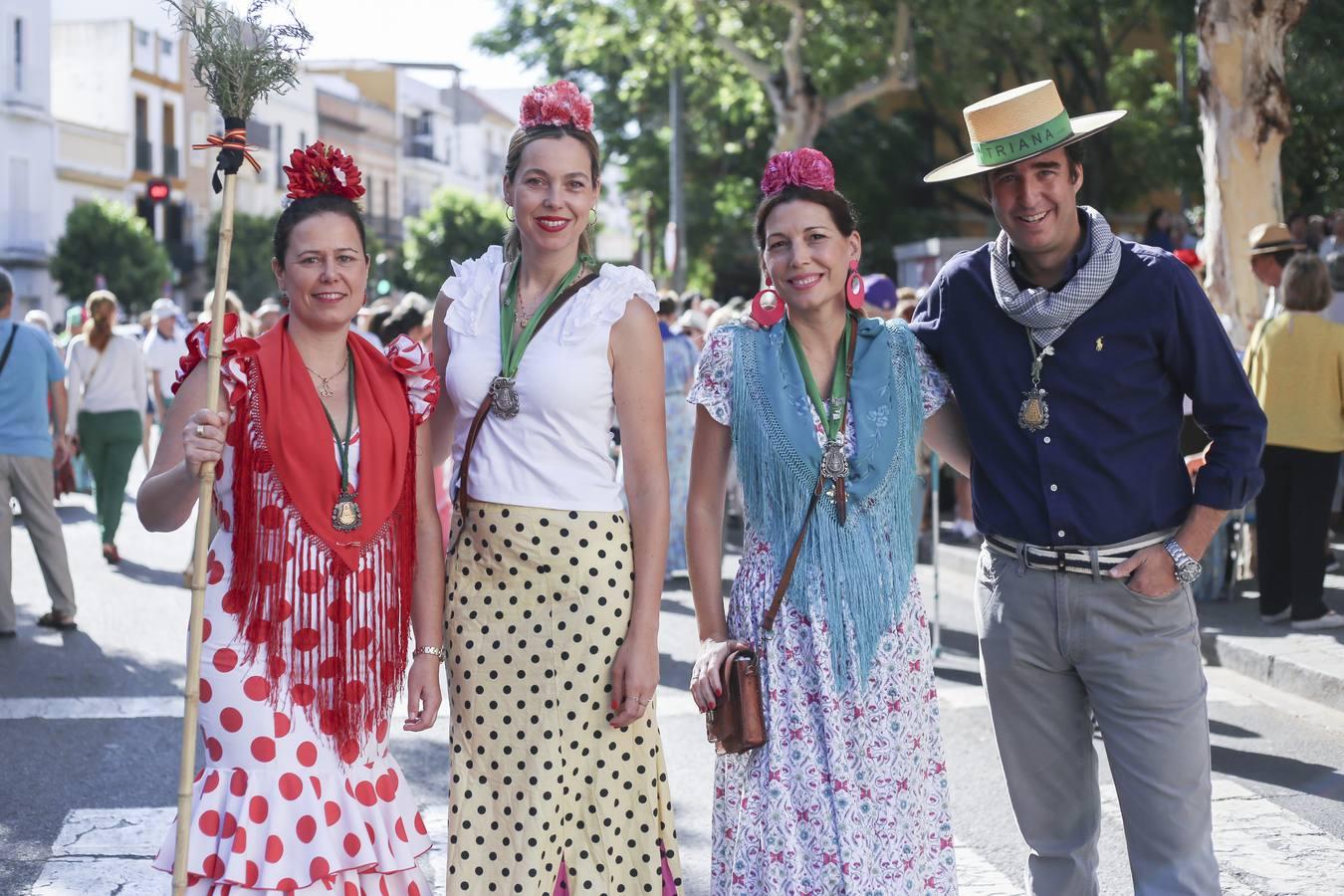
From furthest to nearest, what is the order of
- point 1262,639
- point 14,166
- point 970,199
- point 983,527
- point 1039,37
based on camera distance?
point 14,166 → point 970,199 → point 1039,37 → point 1262,639 → point 983,527

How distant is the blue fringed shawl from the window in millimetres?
49990

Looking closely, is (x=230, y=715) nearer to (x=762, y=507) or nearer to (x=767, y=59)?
(x=762, y=507)

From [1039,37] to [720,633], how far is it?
23.6 metres

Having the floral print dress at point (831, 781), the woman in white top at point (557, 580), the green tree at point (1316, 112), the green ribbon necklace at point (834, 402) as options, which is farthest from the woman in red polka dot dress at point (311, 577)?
the green tree at point (1316, 112)

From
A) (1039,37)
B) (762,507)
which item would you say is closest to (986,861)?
(762,507)

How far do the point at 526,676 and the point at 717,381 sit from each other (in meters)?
0.79

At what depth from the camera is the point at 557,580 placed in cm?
378

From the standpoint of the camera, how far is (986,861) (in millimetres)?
5410

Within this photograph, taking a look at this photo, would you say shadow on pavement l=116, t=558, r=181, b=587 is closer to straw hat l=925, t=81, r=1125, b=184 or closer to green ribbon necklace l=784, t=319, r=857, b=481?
green ribbon necklace l=784, t=319, r=857, b=481

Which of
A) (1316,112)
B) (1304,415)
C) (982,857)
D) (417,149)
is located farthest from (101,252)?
(982,857)

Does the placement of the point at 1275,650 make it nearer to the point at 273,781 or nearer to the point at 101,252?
the point at 273,781

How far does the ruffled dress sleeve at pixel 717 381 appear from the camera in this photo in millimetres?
3881

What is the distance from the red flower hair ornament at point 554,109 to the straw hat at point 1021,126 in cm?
89

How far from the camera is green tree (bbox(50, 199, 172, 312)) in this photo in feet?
160
